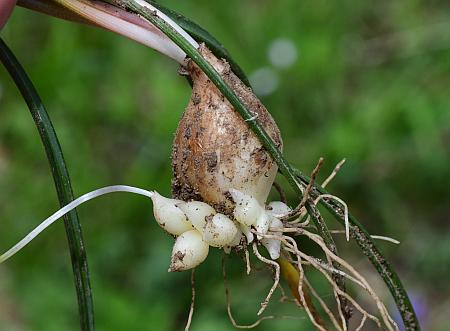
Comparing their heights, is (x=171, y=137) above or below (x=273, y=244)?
above

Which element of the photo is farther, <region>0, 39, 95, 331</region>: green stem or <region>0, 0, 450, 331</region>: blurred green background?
<region>0, 0, 450, 331</region>: blurred green background

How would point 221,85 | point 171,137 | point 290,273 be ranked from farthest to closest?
point 171,137 < point 290,273 < point 221,85

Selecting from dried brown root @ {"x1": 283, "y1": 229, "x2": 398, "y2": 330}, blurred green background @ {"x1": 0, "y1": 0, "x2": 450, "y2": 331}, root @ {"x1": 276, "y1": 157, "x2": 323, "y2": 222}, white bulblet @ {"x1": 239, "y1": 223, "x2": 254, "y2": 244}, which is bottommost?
dried brown root @ {"x1": 283, "y1": 229, "x2": 398, "y2": 330}

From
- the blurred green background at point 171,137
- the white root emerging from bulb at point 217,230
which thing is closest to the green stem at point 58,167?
the white root emerging from bulb at point 217,230

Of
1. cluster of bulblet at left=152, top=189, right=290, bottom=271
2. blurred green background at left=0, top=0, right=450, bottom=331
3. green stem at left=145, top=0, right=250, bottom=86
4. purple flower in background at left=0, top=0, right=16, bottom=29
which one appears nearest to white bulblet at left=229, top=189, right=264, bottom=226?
cluster of bulblet at left=152, top=189, right=290, bottom=271

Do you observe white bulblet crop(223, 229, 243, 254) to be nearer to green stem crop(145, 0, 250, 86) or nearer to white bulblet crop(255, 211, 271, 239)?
white bulblet crop(255, 211, 271, 239)

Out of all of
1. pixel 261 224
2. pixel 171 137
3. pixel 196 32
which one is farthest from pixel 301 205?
pixel 171 137

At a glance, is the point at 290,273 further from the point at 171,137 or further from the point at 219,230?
the point at 171,137

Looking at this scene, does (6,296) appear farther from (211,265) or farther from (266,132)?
(266,132)
